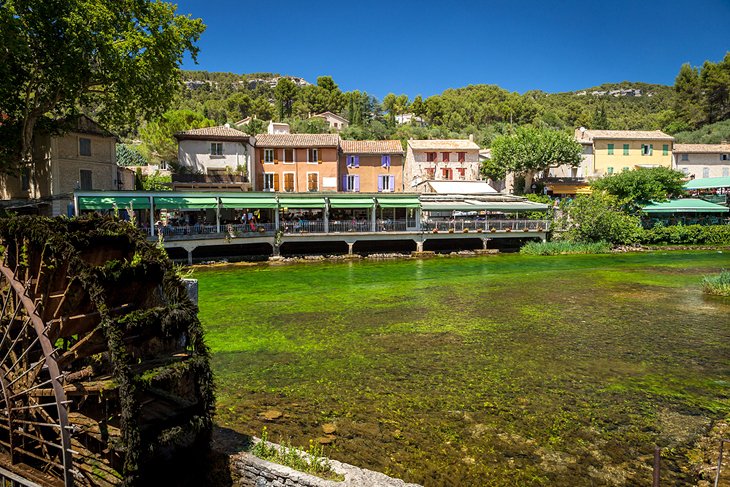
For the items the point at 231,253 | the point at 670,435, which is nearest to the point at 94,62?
the point at 231,253

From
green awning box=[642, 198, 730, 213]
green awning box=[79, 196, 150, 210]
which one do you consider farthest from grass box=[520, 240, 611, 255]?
green awning box=[79, 196, 150, 210]

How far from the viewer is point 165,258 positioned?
29.9ft

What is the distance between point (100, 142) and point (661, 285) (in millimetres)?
33078

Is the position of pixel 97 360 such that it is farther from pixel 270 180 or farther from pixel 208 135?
pixel 270 180

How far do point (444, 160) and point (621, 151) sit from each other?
20.8 meters

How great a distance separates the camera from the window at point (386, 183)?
47500mm

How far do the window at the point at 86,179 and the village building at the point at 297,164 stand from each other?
1379 cm

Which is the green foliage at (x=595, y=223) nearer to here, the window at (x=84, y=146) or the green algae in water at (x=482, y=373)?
the green algae in water at (x=482, y=373)

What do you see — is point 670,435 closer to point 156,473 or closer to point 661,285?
point 156,473

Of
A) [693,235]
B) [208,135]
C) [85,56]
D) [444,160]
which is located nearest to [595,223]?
[693,235]

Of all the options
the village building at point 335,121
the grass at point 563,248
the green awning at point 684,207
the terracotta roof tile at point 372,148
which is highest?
the village building at point 335,121

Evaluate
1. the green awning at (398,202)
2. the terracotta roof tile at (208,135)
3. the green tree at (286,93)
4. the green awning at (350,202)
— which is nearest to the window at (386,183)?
the green awning at (398,202)

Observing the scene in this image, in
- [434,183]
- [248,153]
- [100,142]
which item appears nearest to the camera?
[100,142]

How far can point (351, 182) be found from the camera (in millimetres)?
47188
